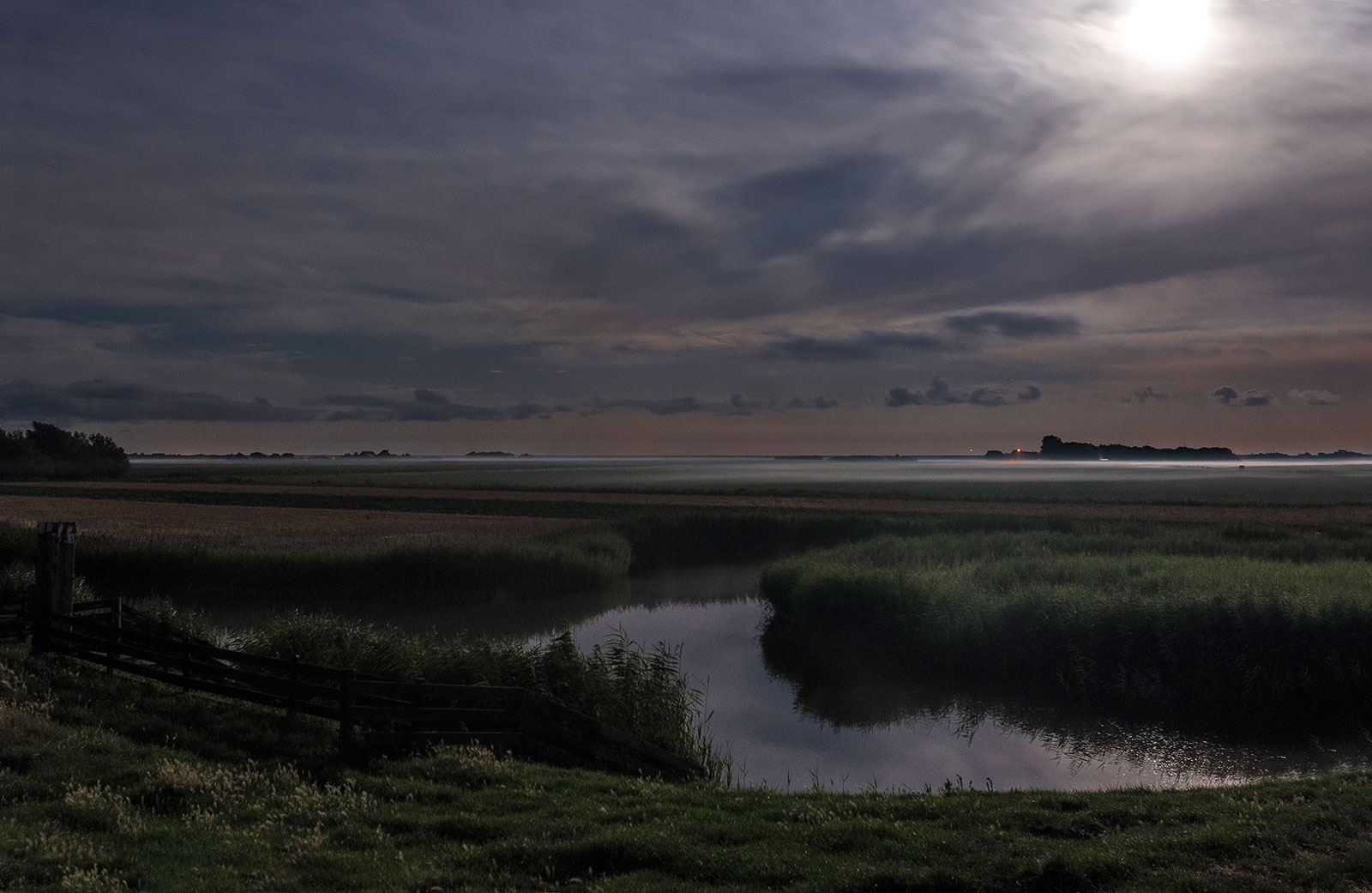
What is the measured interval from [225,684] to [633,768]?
7691 mm

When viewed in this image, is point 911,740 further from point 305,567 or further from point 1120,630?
point 305,567

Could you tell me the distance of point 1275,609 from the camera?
2484 cm

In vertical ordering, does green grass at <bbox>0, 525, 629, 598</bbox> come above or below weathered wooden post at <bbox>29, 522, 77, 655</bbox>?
below

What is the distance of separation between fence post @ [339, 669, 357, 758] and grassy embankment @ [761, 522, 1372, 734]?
17888mm

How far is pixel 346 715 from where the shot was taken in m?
13.0

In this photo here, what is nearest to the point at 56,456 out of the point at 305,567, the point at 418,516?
the point at 418,516

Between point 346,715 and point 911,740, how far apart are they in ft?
45.1

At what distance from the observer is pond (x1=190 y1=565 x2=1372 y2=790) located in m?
18.0

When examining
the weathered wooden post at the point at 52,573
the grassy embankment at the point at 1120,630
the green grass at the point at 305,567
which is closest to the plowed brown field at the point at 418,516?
the green grass at the point at 305,567

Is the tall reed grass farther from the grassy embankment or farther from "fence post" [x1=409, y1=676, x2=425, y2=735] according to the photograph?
the grassy embankment

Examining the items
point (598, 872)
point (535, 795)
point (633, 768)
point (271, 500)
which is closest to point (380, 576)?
point (633, 768)

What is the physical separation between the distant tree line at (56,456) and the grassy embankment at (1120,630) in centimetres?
16375

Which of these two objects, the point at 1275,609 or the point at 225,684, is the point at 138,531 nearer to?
the point at 225,684

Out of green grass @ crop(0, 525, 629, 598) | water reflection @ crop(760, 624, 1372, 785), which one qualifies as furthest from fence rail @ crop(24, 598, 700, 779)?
green grass @ crop(0, 525, 629, 598)
